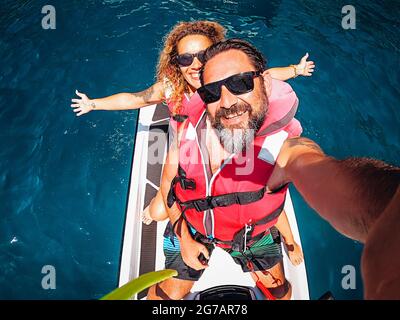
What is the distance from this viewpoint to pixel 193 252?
1752 millimetres

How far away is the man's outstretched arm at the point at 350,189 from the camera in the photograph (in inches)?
26.4

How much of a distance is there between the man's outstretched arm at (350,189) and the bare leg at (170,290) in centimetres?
104

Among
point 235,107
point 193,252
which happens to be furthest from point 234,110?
point 193,252

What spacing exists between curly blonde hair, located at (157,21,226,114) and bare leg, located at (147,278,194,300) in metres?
1.03

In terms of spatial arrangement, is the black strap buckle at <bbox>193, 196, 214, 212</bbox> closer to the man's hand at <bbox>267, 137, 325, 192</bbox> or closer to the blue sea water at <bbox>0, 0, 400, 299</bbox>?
the man's hand at <bbox>267, 137, 325, 192</bbox>

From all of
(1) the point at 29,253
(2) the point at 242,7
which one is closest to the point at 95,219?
(1) the point at 29,253

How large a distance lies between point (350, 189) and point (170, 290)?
1.34 meters

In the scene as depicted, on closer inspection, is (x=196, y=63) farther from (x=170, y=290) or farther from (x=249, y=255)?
(x=170, y=290)

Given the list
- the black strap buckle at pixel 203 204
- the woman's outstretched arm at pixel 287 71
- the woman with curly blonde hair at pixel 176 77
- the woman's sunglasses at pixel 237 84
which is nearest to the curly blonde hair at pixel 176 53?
the woman with curly blonde hair at pixel 176 77

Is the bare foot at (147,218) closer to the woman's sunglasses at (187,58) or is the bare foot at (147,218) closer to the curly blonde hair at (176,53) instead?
the curly blonde hair at (176,53)

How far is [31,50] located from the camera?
3.62m

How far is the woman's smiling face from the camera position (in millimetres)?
2074

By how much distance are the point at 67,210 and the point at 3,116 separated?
117 centimetres
